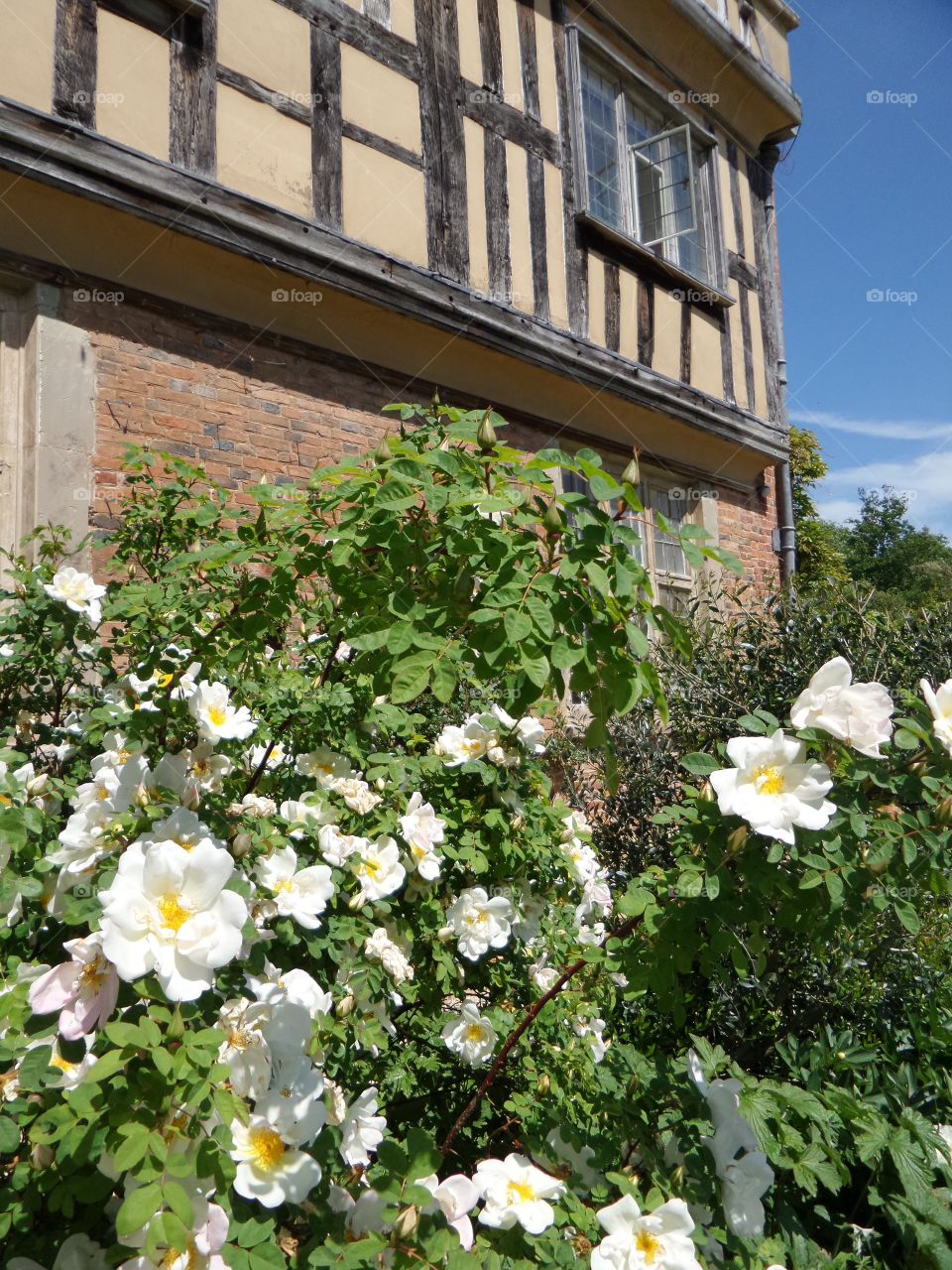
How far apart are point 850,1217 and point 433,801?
1.27 m

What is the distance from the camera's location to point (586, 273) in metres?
7.21

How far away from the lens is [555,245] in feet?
22.9

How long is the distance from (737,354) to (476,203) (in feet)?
11.2

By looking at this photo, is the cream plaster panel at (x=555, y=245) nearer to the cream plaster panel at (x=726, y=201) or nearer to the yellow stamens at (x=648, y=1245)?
the cream plaster panel at (x=726, y=201)

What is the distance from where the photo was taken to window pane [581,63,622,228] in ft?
25.2

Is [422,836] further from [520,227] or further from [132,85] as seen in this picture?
[520,227]

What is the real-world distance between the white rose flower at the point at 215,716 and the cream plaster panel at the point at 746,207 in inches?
336

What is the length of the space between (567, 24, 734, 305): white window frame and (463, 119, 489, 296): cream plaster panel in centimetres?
95

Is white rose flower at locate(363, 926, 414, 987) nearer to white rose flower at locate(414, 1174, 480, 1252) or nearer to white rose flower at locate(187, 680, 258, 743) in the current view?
white rose flower at locate(414, 1174, 480, 1252)

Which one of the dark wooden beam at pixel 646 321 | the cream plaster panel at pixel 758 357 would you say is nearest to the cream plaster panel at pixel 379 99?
the dark wooden beam at pixel 646 321

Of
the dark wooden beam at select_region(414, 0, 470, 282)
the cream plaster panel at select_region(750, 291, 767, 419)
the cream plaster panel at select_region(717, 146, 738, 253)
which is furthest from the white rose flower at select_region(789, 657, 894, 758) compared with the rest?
the cream plaster panel at select_region(717, 146, 738, 253)

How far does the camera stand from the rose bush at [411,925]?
1.22 metres

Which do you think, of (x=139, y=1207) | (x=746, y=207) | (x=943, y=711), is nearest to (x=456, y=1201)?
(x=139, y=1207)

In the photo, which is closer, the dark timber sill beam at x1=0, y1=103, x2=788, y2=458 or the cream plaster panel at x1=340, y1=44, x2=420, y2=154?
the dark timber sill beam at x1=0, y1=103, x2=788, y2=458
